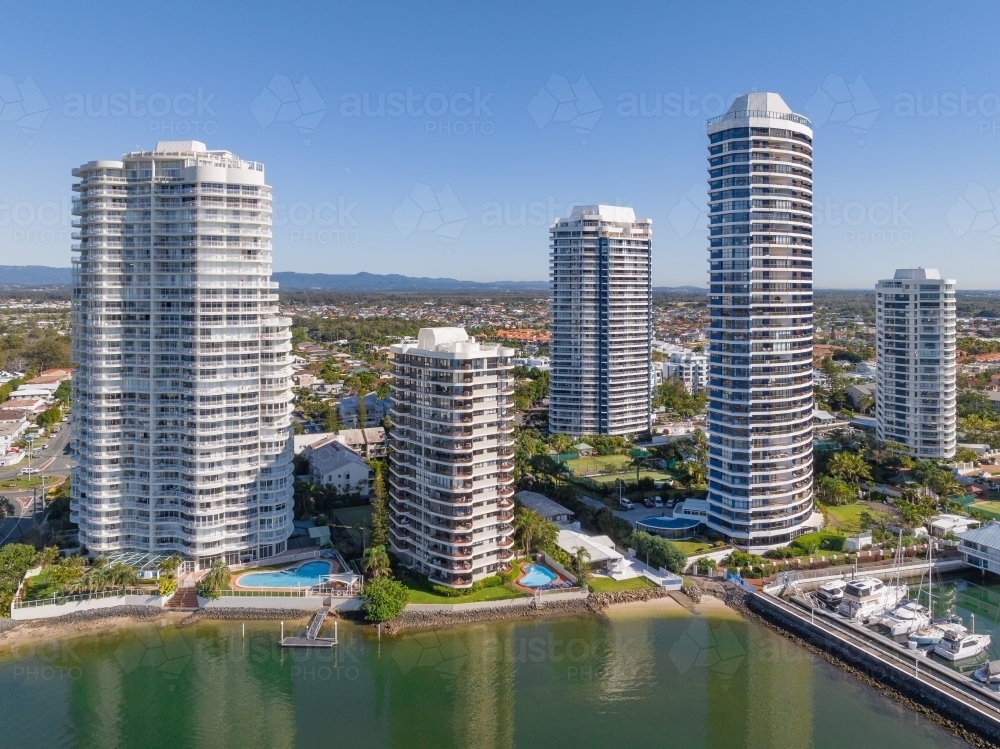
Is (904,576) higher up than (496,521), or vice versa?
(496,521)

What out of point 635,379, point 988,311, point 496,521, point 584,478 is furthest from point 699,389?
point 988,311

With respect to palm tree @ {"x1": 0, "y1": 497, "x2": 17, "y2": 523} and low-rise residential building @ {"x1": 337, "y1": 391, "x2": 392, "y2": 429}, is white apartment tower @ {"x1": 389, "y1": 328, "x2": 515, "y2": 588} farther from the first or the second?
low-rise residential building @ {"x1": 337, "y1": 391, "x2": 392, "y2": 429}

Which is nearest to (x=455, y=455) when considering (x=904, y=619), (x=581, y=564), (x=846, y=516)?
(x=581, y=564)

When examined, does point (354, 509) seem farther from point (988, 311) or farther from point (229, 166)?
point (988, 311)

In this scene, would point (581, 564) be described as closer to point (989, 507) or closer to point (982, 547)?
point (982, 547)

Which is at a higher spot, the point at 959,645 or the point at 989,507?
the point at 989,507

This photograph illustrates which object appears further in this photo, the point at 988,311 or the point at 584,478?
the point at 988,311

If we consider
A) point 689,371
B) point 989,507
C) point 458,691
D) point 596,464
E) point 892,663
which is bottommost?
point 458,691
